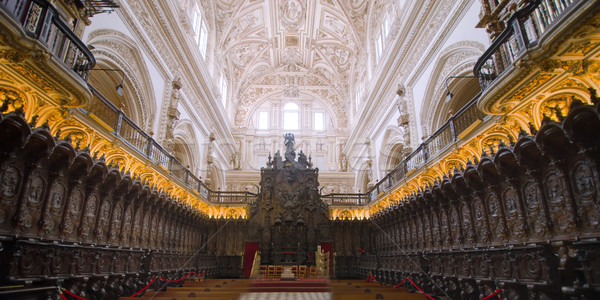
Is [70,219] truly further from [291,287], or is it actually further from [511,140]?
[511,140]

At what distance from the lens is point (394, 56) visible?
15.1 meters

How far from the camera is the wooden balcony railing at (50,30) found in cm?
465

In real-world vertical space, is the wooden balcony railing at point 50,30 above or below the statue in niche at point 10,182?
above

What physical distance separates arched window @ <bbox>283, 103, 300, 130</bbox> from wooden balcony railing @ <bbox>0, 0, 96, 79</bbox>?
903 inches

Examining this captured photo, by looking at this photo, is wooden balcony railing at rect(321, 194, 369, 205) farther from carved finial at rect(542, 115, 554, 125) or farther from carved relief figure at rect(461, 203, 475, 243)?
carved finial at rect(542, 115, 554, 125)

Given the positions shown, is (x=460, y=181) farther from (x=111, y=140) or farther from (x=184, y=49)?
(x=184, y=49)

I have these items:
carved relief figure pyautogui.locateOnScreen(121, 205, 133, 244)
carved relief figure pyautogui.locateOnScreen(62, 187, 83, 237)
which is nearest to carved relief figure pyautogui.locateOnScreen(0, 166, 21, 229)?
carved relief figure pyautogui.locateOnScreen(62, 187, 83, 237)

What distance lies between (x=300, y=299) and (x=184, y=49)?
12.7 meters

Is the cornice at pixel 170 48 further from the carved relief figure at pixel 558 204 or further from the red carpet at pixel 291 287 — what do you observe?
the carved relief figure at pixel 558 204

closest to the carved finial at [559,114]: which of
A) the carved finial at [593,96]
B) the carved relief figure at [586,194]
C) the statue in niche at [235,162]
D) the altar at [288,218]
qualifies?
the carved finial at [593,96]

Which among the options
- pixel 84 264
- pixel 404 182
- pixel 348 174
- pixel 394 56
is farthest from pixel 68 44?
pixel 348 174

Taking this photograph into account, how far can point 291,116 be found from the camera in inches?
1163

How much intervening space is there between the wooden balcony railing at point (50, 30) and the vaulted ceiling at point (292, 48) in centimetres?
1401

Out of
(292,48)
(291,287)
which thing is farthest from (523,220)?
(292,48)
